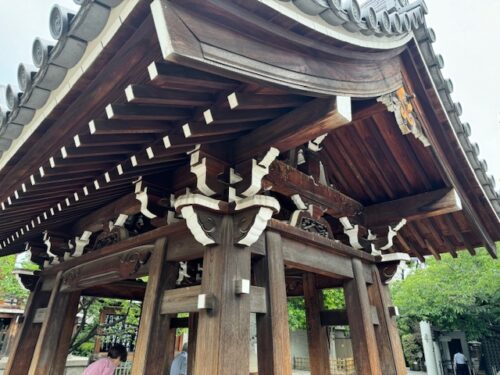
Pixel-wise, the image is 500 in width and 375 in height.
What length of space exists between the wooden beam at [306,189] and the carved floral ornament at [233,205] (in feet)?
1.12

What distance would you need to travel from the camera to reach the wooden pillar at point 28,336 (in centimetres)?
489

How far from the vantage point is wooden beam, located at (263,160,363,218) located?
3.22 m

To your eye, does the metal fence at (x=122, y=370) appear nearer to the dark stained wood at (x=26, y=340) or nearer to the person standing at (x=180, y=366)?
the person standing at (x=180, y=366)

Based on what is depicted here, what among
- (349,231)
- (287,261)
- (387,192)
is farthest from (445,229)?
(287,261)

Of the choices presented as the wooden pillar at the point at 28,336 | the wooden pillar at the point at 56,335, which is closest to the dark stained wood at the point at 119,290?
the wooden pillar at the point at 28,336

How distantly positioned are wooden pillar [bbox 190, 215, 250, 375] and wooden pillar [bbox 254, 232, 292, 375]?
262 millimetres

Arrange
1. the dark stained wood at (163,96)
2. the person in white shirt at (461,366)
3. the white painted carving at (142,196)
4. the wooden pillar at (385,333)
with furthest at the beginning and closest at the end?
the person in white shirt at (461,366) → the wooden pillar at (385,333) → the white painted carving at (142,196) → the dark stained wood at (163,96)

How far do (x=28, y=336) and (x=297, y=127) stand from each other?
18.0ft

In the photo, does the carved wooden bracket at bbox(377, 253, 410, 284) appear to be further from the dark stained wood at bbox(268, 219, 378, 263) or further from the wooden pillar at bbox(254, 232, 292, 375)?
the wooden pillar at bbox(254, 232, 292, 375)

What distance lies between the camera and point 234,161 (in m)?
2.86

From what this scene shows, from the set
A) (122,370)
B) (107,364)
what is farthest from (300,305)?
(107,364)

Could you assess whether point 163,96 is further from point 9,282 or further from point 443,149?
point 9,282

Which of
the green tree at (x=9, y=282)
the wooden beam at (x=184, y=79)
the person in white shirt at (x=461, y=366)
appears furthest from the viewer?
the person in white shirt at (x=461, y=366)

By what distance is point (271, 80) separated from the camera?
A: 5.90 ft
